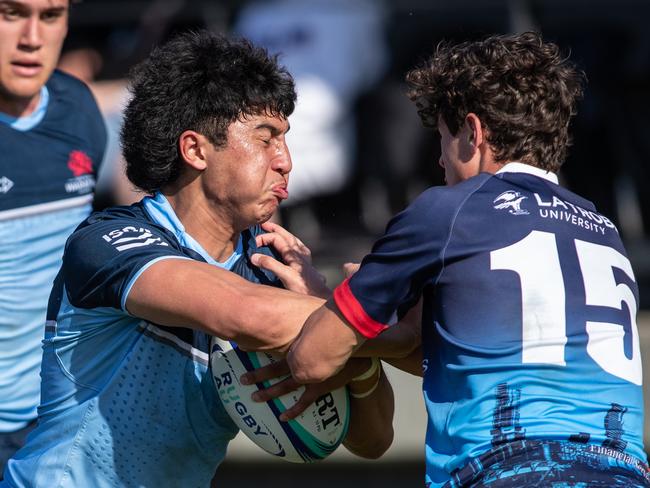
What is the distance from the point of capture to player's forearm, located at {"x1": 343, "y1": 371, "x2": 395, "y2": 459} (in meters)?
3.90

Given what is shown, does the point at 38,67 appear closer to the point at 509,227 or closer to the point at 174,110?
the point at 174,110

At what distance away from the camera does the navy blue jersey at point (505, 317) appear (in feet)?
10.2

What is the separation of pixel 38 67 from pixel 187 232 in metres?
1.39

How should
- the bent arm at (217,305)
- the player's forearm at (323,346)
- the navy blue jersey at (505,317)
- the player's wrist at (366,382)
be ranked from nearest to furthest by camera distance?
the navy blue jersey at (505,317) → the player's forearm at (323,346) → the bent arm at (217,305) → the player's wrist at (366,382)

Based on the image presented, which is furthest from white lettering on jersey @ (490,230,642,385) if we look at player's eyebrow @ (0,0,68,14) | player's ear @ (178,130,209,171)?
player's eyebrow @ (0,0,68,14)

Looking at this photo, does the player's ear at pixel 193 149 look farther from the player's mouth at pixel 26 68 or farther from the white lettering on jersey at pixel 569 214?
the player's mouth at pixel 26 68

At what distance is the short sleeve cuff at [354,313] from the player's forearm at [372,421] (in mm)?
632

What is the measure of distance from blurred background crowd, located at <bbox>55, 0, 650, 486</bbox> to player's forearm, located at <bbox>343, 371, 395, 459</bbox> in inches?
145

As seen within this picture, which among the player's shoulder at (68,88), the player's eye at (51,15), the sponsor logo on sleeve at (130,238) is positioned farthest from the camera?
the player's shoulder at (68,88)

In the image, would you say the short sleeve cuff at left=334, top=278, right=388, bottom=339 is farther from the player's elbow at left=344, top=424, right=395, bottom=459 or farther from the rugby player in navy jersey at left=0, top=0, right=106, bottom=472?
the rugby player in navy jersey at left=0, top=0, right=106, bottom=472

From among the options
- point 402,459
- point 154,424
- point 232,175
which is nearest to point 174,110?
point 232,175

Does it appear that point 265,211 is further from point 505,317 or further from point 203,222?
point 505,317

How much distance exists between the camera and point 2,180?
185 inches

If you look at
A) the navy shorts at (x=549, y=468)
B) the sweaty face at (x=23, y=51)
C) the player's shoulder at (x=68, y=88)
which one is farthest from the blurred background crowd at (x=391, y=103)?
the navy shorts at (x=549, y=468)
